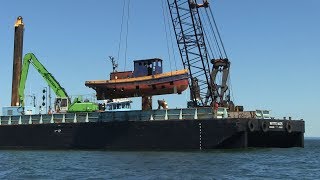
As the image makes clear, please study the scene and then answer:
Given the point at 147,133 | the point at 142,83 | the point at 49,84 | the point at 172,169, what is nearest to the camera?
the point at 172,169

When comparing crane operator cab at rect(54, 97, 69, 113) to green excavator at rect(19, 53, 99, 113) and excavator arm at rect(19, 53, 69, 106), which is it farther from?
excavator arm at rect(19, 53, 69, 106)

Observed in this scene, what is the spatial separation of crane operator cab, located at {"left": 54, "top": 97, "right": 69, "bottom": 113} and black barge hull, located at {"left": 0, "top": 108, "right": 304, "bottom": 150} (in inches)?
184

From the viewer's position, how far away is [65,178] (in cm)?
3022

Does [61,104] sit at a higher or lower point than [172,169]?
higher

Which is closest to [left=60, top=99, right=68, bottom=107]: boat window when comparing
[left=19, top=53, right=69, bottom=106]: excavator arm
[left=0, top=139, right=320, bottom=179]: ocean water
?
[left=19, top=53, right=69, bottom=106]: excavator arm

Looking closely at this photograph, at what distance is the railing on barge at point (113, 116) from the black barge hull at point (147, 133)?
0.12 meters

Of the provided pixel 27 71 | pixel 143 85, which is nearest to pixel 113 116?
pixel 143 85

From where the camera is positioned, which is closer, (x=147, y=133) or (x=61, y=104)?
(x=147, y=133)

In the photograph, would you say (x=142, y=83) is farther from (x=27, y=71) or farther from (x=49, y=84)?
(x=27, y=71)

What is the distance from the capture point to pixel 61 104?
67188 millimetres

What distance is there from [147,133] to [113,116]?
5022 mm

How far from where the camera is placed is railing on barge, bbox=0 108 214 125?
52.9 meters

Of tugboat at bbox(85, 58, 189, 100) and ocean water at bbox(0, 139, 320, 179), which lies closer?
ocean water at bbox(0, 139, 320, 179)

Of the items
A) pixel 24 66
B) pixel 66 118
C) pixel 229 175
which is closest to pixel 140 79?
pixel 66 118
